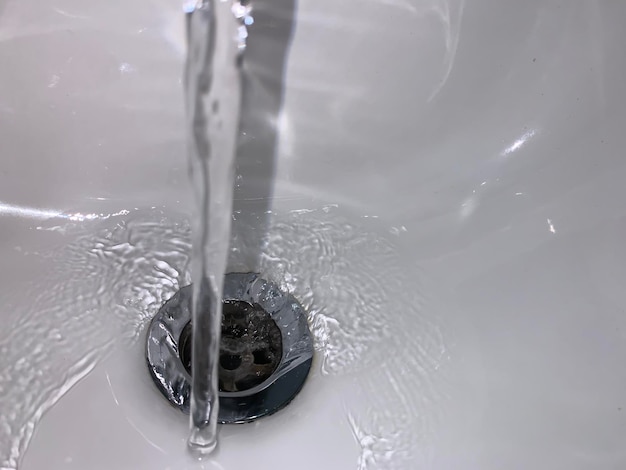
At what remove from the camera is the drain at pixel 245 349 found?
43cm

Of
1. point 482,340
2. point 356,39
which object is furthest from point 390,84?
point 482,340

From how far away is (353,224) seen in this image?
50 cm

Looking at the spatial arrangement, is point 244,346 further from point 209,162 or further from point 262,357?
point 209,162

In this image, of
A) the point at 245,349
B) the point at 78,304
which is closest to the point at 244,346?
the point at 245,349

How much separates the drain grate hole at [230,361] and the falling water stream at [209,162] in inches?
1.6

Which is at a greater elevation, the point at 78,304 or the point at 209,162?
the point at 209,162

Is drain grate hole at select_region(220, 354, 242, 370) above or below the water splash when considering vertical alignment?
below

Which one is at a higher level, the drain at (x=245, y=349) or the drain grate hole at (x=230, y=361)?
the drain at (x=245, y=349)

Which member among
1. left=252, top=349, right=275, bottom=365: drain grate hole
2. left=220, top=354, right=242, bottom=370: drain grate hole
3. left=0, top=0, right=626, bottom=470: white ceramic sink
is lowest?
left=220, top=354, right=242, bottom=370: drain grate hole

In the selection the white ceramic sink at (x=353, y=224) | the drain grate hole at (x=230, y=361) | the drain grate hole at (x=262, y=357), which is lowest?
the drain grate hole at (x=230, y=361)

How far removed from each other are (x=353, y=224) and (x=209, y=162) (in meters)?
0.12

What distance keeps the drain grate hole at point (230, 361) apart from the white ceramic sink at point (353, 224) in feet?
0.15

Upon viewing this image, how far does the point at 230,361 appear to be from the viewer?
46 centimetres

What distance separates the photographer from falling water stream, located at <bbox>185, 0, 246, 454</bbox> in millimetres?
411
